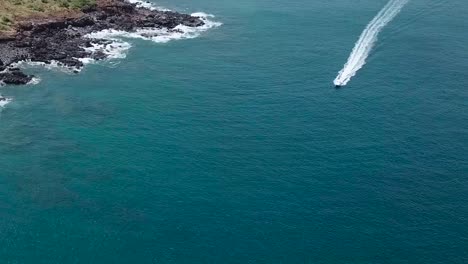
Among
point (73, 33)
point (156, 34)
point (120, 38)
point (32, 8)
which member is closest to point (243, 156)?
point (156, 34)

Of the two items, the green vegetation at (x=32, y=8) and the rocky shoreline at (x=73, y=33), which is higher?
the green vegetation at (x=32, y=8)

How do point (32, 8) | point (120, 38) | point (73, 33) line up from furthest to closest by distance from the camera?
point (32, 8) < point (120, 38) < point (73, 33)

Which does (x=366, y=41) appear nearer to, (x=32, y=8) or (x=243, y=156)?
(x=243, y=156)

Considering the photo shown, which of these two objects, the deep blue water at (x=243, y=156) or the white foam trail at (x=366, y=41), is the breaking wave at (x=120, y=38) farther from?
the white foam trail at (x=366, y=41)

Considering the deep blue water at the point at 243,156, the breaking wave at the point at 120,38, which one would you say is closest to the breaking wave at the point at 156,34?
the breaking wave at the point at 120,38

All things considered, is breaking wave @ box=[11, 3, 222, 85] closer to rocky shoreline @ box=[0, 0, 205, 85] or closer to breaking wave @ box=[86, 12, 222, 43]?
breaking wave @ box=[86, 12, 222, 43]

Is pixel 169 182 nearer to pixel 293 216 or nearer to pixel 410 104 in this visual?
pixel 293 216
